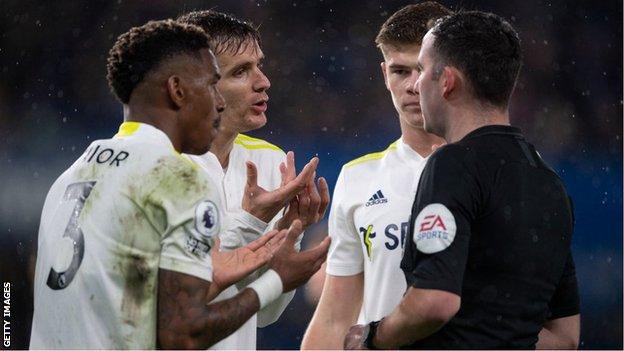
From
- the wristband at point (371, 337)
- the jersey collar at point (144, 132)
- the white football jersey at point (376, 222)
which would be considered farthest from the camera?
the white football jersey at point (376, 222)

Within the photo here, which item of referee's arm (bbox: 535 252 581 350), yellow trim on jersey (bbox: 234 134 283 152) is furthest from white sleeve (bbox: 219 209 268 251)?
referee's arm (bbox: 535 252 581 350)

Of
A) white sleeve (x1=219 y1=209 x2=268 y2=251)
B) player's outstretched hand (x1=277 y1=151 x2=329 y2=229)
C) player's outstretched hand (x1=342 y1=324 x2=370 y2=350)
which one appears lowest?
player's outstretched hand (x1=342 y1=324 x2=370 y2=350)

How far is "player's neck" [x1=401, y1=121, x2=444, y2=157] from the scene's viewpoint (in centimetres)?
405

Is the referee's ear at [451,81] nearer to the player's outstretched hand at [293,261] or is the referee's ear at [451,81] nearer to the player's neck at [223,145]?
the player's outstretched hand at [293,261]

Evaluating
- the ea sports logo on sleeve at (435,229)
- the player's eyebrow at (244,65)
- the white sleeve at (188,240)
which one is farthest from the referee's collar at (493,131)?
the player's eyebrow at (244,65)

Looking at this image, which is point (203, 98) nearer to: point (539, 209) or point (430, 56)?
point (430, 56)

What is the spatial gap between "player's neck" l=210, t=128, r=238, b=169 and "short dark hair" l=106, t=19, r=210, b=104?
1103 mm

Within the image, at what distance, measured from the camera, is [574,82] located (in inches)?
304

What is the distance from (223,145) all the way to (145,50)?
1241 millimetres

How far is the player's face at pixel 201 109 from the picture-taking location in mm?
2949

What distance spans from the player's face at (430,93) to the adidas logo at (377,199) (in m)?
0.92

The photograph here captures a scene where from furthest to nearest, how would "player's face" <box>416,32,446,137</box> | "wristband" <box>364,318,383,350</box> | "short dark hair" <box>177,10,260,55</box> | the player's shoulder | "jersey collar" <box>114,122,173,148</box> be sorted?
"short dark hair" <box>177,10,260,55</box>
the player's shoulder
"player's face" <box>416,32,446,137</box>
"wristband" <box>364,318,383,350</box>
"jersey collar" <box>114,122,173,148</box>

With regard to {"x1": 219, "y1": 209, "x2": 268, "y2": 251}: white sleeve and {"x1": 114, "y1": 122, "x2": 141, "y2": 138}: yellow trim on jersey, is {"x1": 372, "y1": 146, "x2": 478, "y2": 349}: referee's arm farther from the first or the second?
{"x1": 219, "y1": 209, "x2": 268, "y2": 251}: white sleeve

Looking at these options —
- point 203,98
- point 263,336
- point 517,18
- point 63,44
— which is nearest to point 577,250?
point 517,18
